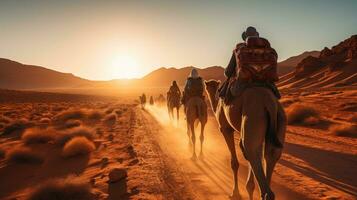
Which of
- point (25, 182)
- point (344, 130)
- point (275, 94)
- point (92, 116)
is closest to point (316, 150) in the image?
point (344, 130)

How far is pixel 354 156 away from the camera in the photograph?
10.8 m

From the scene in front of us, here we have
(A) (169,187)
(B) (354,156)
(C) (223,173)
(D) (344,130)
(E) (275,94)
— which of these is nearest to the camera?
(E) (275,94)

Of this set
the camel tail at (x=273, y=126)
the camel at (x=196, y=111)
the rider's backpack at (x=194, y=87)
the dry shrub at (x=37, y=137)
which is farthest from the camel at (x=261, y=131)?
the dry shrub at (x=37, y=137)

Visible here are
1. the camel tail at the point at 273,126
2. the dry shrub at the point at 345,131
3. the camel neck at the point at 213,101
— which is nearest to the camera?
the camel tail at the point at 273,126

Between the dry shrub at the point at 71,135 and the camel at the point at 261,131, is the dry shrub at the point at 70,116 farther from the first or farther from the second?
the camel at the point at 261,131

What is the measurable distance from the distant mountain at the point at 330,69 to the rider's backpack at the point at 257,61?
67927 millimetres

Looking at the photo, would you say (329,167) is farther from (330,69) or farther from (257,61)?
(330,69)

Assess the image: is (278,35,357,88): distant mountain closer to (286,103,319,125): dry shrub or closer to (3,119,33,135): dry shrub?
(286,103,319,125): dry shrub

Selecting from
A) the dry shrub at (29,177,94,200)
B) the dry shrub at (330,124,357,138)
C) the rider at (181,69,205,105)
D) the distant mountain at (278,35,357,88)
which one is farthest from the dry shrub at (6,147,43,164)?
the distant mountain at (278,35,357,88)

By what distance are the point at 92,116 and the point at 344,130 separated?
2312 centimetres

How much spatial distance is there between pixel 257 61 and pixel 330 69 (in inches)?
3295

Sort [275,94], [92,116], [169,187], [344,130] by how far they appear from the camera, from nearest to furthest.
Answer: [275,94], [169,187], [344,130], [92,116]

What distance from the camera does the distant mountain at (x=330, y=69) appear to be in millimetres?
71262

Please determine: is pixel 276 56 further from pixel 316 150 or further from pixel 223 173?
pixel 316 150
